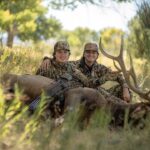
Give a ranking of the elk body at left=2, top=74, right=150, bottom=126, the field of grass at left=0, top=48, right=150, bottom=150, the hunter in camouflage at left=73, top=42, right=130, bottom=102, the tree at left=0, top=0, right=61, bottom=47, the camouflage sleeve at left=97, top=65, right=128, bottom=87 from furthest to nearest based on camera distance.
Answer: the tree at left=0, top=0, right=61, bottom=47 < the hunter in camouflage at left=73, top=42, right=130, bottom=102 < the camouflage sleeve at left=97, top=65, right=128, bottom=87 < the elk body at left=2, top=74, right=150, bottom=126 < the field of grass at left=0, top=48, right=150, bottom=150

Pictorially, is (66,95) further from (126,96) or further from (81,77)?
(126,96)

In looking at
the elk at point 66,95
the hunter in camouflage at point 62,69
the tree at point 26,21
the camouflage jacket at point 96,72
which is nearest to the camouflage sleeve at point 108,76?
the camouflage jacket at point 96,72

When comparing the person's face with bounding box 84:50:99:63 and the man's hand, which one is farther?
the person's face with bounding box 84:50:99:63

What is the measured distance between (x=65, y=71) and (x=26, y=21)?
109ft

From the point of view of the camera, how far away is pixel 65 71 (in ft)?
29.8

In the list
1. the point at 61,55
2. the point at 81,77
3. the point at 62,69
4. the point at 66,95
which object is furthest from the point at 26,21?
the point at 66,95

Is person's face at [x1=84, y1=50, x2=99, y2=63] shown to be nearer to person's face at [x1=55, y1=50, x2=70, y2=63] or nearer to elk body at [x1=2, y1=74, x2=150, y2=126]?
person's face at [x1=55, y1=50, x2=70, y2=63]

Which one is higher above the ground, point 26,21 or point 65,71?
point 65,71

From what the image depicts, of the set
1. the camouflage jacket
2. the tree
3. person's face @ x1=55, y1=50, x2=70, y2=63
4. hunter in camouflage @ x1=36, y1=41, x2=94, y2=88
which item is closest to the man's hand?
the camouflage jacket

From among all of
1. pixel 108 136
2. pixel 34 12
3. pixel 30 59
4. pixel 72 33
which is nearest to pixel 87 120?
pixel 108 136

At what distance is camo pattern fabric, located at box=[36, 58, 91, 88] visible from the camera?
848 cm

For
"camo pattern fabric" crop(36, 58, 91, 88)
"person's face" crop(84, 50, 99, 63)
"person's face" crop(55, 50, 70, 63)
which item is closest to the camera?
"camo pattern fabric" crop(36, 58, 91, 88)

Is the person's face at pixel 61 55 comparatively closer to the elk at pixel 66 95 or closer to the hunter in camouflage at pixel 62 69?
the hunter in camouflage at pixel 62 69

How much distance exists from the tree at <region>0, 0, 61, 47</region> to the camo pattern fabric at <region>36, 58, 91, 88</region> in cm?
2064
